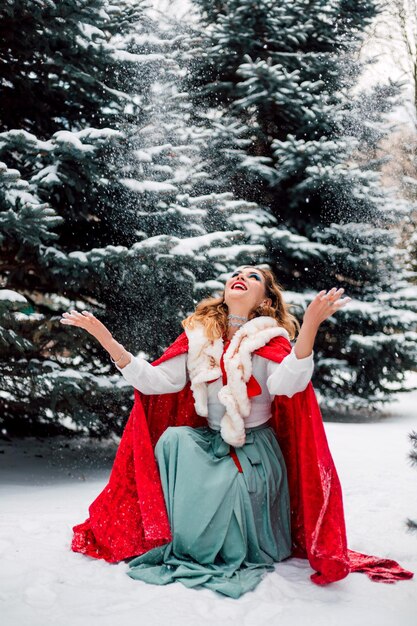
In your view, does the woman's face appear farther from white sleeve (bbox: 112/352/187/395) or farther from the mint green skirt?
the mint green skirt

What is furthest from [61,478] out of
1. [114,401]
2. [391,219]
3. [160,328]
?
[391,219]

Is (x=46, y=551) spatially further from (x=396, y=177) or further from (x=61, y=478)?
(x=396, y=177)

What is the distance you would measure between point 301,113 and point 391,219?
1993mm

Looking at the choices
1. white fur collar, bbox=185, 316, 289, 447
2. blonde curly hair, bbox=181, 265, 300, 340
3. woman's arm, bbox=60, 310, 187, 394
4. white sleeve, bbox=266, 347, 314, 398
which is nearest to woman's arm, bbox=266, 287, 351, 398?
white sleeve, bbox=266, 347, 314, 398

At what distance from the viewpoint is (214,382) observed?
10.4ft

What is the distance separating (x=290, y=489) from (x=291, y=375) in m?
0.79

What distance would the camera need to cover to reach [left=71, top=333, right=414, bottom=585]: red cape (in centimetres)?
286

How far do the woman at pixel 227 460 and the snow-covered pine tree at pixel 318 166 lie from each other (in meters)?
4.67

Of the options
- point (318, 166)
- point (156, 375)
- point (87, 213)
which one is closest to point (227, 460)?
point (156, 375)

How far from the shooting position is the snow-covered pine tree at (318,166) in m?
8.14

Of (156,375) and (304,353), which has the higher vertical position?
(304,353)

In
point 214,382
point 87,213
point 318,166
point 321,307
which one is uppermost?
point 318,166

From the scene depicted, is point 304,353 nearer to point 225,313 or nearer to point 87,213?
point 225,313

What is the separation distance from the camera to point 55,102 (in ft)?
18.5
